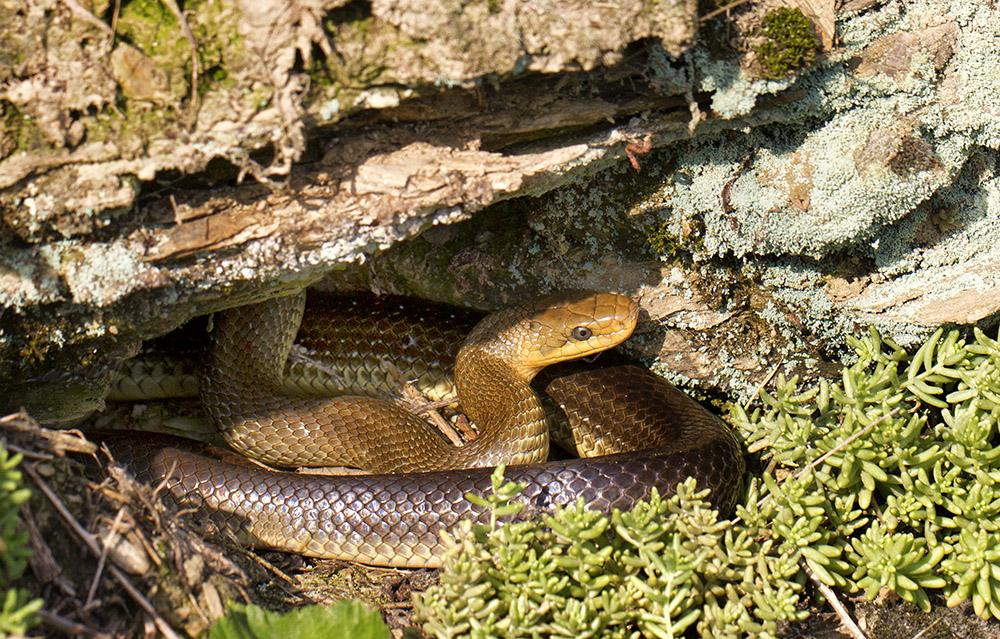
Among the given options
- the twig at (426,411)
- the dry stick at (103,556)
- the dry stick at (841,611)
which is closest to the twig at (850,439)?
the dry stick at (841,611)

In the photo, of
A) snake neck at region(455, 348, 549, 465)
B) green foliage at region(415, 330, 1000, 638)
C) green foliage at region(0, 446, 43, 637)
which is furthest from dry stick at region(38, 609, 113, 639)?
snake neck at region(455, 348, 549, 465)

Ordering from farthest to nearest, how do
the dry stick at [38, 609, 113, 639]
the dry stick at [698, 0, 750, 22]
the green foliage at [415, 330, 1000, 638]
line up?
the dry stick at [698, 0, 750, 22] → the green foliage at [415, 330, 1000, 638] → the dry stick at [38, 609, 113, 639]

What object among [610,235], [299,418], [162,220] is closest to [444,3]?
[162,220]

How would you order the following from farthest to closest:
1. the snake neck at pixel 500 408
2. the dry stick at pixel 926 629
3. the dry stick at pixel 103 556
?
the snake neck at pixel 500 408
the dry stick at pixel 926 629
the dry stick at pixel 103 556

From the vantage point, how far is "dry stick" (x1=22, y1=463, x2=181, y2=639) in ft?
7.54

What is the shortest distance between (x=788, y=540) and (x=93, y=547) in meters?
2.47

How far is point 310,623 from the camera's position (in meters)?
2.45

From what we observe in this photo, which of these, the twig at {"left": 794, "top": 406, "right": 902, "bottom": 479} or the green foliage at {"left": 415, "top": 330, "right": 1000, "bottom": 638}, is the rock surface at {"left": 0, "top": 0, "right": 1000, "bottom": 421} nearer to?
the green foliage at {"left": 415, "top": 330, "right": 1000, "bottom": 638}

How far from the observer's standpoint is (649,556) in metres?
2.65

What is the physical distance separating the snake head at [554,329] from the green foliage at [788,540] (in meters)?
0.99

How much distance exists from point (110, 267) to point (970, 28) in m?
3.65

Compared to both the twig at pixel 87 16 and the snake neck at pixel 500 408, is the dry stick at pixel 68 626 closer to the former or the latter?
the twig at pixel 87 16

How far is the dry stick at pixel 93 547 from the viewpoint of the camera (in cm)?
230

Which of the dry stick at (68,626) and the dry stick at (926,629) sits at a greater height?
the dry stick at (68,626)
